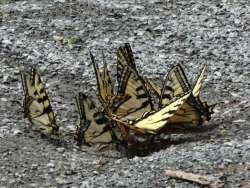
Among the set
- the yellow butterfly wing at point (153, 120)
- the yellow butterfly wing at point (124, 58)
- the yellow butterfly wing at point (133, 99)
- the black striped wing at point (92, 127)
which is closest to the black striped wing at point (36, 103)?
the black striped wing at point (92, 127)

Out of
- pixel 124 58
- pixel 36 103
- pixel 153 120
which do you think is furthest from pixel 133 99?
pixel 36 103

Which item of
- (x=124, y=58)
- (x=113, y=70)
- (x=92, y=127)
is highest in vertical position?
(x=124, y=58)

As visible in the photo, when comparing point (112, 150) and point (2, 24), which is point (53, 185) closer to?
point (112, 150)

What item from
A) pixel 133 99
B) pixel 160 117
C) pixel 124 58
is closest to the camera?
pixel 160 117

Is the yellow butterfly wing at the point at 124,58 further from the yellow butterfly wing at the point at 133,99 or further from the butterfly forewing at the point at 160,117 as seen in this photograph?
the butterfly forewing at the point at 160,117

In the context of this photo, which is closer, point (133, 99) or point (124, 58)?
point (133, 99)

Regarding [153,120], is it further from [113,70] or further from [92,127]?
[113,70]

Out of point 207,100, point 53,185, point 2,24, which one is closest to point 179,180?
point 53,185
